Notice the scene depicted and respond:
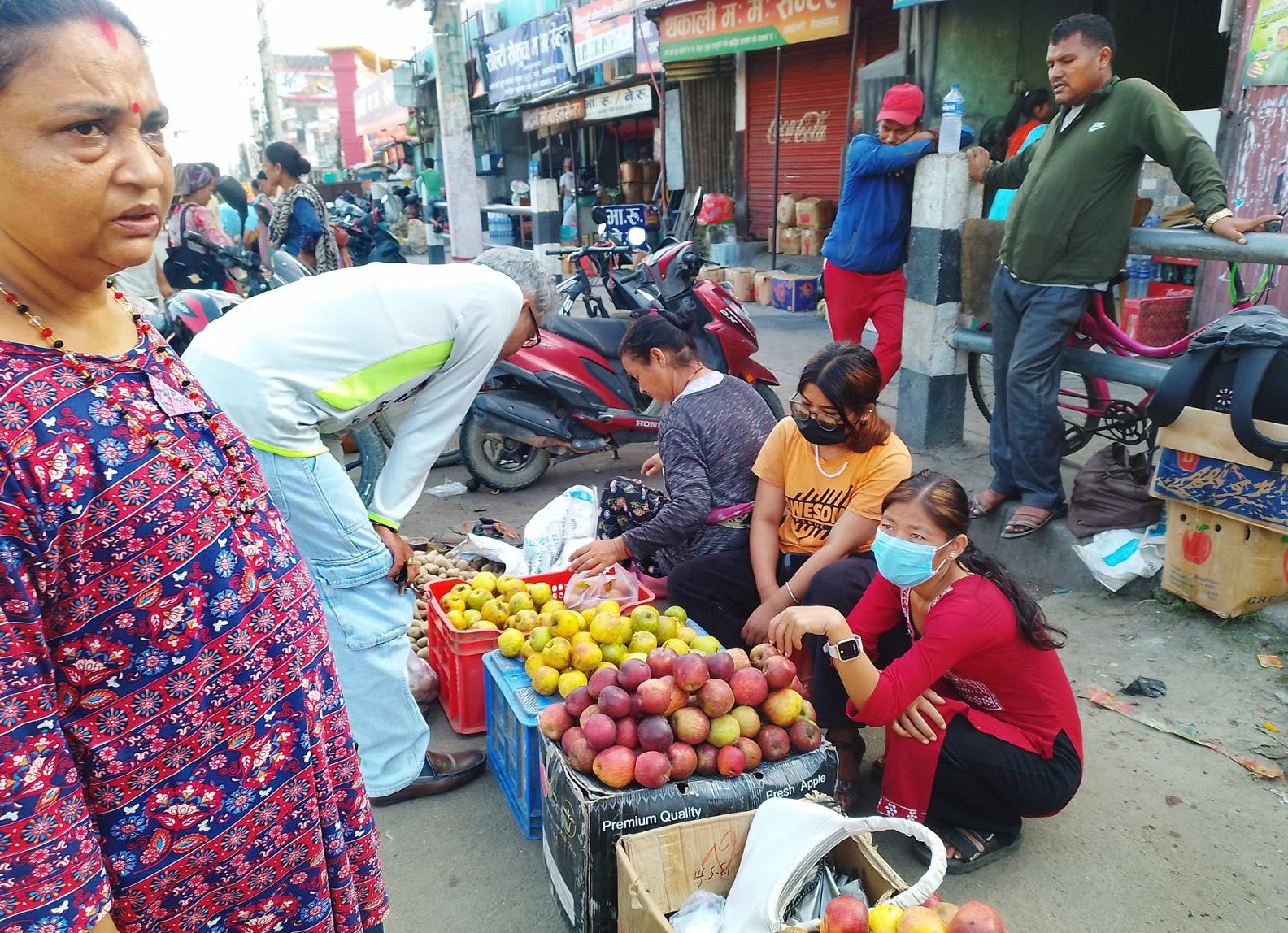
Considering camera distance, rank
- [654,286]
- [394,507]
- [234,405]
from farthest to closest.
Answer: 1. [654,286]
2. [394,507]
3. [234,405]

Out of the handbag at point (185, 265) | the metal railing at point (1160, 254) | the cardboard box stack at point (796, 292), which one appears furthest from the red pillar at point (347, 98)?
the metal railing at point (1160, 254)

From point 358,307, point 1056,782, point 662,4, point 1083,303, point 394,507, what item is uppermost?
point 662,4

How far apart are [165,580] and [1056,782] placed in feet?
7.41

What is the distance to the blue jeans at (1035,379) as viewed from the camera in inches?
157

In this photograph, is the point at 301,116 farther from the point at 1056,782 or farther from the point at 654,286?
the point at 1056,782

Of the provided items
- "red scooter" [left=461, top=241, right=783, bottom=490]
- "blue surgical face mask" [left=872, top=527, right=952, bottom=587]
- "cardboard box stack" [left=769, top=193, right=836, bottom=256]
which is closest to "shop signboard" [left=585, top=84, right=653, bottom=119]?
"cardboard box stack" [left=769, top=193, right=836, bottom=256]

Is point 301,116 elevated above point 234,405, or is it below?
above

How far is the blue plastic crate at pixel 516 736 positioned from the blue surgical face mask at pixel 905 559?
1.01 meters

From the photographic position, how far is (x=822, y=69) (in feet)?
37.9

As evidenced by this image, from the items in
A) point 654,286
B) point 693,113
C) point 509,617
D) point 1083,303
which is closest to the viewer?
point 509,617

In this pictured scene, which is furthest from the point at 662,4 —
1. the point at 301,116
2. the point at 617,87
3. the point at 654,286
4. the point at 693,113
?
the point at 301,116

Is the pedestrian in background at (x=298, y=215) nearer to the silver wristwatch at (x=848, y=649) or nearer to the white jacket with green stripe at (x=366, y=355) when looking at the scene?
the white jacket with green stripe at (x=366, y=355)

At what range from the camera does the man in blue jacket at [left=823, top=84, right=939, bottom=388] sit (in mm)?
5223

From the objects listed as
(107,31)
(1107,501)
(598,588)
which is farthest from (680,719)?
(1107,501)
